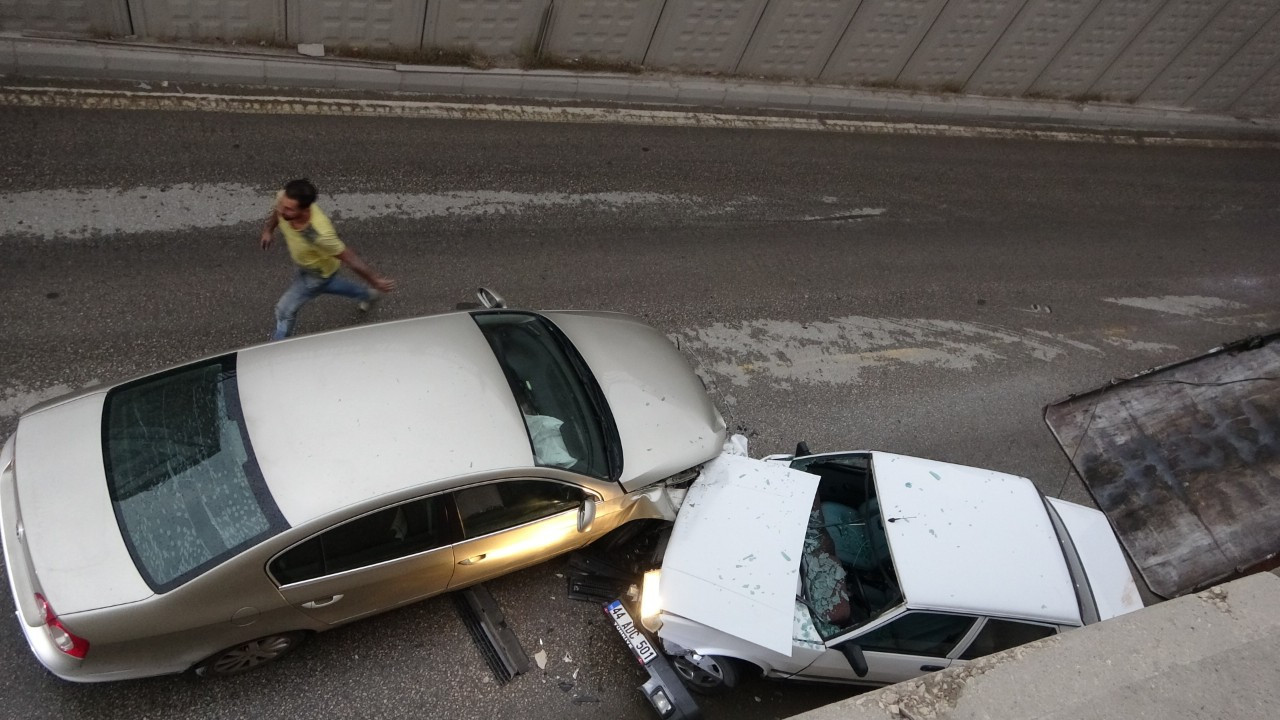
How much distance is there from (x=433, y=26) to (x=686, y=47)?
3276mm

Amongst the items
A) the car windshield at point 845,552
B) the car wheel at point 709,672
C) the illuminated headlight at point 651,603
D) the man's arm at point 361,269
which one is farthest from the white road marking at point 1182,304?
the man's arm at point 361,269

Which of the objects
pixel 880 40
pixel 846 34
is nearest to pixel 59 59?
pixel 846 34

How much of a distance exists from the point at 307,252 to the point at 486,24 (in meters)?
4.68

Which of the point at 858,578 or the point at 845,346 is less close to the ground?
the point at 858,578

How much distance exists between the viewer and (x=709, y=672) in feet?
16.8

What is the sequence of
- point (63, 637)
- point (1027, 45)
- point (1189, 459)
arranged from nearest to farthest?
point (63, 637)
point (1189, 459)
point (1027, 45)

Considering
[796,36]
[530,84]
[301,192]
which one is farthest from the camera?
[796,36]

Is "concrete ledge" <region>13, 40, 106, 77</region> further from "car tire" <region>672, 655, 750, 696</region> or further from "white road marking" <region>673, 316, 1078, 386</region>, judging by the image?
"car tire" <region>672, 655, 750, 696</region>

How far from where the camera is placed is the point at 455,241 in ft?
24.6

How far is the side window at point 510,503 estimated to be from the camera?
4.61 m

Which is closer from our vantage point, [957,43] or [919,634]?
[919,634]

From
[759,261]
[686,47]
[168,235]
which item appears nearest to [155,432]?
[168,235]

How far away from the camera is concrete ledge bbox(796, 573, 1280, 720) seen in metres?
4.15

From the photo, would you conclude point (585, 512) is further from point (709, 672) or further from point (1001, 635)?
point (1001, 635)
